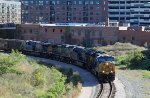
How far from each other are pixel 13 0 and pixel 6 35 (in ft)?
263

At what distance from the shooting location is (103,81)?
3919 centimetres

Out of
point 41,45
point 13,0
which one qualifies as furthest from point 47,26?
point 13,0

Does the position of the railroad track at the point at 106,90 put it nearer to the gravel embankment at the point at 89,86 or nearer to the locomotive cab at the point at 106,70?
the gravel embankment at the point at 89,86

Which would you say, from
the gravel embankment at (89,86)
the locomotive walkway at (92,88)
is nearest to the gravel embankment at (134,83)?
the locomotive walkway at (92,88)

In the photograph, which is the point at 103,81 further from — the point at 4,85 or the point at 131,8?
the point at 131,8

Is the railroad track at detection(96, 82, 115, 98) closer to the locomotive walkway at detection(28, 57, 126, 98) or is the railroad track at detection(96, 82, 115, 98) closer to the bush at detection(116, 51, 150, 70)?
the locomotive walkway at detection(28, 57, 126, 98)

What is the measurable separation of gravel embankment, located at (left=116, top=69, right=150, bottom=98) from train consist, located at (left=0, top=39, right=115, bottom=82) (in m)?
2.44

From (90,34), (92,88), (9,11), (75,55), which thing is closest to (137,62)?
(75,55)

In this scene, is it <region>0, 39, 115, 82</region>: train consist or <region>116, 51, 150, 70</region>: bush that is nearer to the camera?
<region>0, 39, 115, 82</region>: train consist

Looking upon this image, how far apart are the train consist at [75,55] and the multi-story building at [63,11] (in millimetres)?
60158

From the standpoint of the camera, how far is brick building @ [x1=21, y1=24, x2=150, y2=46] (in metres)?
87.9

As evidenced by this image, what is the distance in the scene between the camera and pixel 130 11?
13475 cm

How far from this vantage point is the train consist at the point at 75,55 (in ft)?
129

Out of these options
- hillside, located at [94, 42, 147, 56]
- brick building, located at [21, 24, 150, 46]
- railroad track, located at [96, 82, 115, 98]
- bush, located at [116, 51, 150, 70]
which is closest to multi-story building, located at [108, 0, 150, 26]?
brick building, located at [21, 24, 150, 46]
